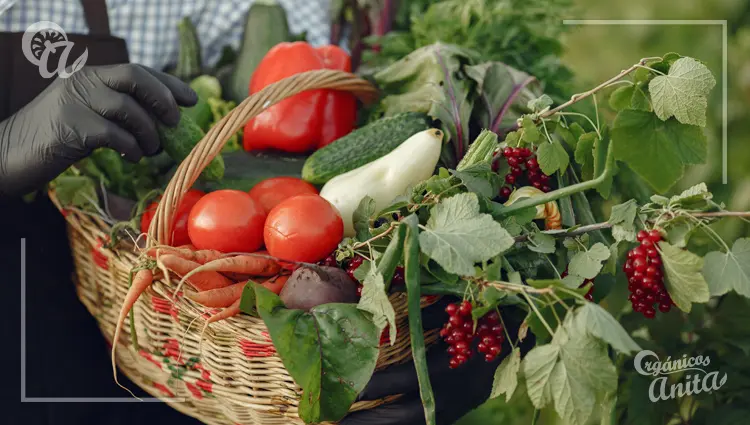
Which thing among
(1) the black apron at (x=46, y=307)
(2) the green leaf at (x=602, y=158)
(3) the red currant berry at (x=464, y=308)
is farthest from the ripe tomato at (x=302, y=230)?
(1) the black apron at (x=46, y=307)

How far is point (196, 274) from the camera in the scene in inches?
35.5

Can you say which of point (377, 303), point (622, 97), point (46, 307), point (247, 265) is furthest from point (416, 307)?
point (46, 307)

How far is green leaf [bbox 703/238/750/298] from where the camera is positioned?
2.35 ft

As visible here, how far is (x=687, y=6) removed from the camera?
2176 mm

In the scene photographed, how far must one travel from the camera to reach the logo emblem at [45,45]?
4.08 feet

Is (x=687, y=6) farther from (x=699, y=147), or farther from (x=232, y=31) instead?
(x=699, y=147)

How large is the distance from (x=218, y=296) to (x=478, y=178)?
0.35m

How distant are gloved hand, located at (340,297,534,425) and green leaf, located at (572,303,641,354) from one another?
0.24 m

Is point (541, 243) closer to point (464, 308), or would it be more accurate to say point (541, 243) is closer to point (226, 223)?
point (464, 308)

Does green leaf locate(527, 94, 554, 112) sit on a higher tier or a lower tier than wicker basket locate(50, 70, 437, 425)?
higher

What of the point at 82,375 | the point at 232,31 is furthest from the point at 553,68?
the point at 82,375

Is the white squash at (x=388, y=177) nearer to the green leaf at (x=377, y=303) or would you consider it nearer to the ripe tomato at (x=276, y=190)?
the ripe tomato at (x=276, y=190)

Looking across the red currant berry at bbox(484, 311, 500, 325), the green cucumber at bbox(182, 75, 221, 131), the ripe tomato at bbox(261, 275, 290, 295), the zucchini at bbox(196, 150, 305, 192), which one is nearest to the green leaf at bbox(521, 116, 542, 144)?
the red currant berry at bbox(484, 311, 500, 325)

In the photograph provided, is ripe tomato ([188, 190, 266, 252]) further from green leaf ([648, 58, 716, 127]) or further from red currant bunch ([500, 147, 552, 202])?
green leaf ([648, 58, 716, 127])
